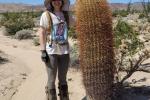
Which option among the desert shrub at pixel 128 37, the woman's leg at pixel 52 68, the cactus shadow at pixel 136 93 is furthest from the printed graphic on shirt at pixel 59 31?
the desert shrub at pixel 128 37

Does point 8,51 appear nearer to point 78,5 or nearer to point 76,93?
point 76,93

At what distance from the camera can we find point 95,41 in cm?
755

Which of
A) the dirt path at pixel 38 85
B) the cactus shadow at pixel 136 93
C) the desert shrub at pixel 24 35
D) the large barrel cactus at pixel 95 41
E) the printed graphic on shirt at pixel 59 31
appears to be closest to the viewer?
the large barrel cactus at pixel 95 41

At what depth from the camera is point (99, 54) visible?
7598 mm

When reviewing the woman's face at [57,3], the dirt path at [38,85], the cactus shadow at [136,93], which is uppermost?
the woman's face at [57,3]

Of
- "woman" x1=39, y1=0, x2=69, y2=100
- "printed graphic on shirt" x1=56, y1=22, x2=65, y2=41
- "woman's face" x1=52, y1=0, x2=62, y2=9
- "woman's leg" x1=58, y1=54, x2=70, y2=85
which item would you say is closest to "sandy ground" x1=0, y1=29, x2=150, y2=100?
"woman's leg" x1=58, y1=54, x2=70, y2=85

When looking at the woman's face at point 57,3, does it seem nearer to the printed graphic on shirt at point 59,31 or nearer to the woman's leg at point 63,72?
the printed graphic on shirt at point 59,31

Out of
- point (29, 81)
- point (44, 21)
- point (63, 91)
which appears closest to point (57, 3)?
point (44, 21)

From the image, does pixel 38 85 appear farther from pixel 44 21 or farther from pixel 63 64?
pixel 44 21

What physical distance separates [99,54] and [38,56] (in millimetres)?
6849

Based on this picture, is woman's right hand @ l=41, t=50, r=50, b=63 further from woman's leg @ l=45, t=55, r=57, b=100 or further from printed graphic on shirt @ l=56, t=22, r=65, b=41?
printed graphic on shirt @ l=56, t=22, r=65, b=41

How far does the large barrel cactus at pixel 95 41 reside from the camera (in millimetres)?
7539

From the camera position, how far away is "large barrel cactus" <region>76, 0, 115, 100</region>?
24.7 ft

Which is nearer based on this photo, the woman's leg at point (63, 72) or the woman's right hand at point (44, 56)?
the woman's right hand at point (44, 56)
